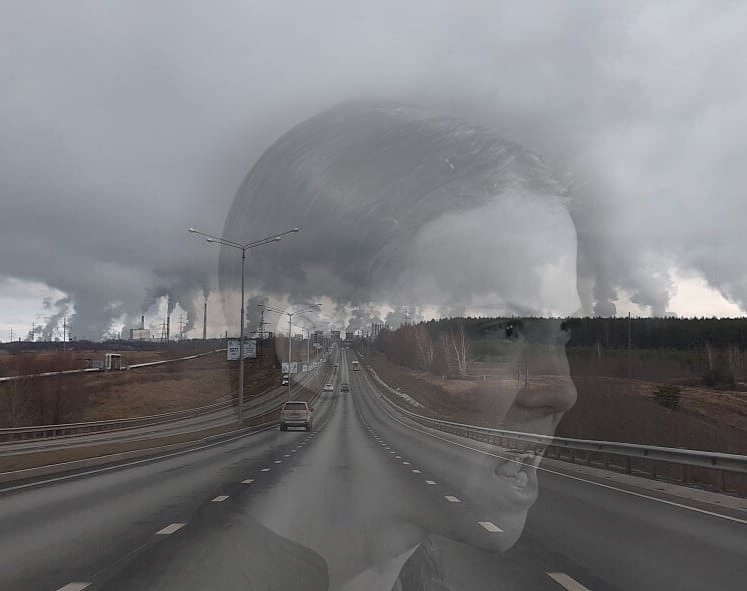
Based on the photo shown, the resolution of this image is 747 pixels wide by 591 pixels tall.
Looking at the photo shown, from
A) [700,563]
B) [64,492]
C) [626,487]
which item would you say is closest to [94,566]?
[700,563]

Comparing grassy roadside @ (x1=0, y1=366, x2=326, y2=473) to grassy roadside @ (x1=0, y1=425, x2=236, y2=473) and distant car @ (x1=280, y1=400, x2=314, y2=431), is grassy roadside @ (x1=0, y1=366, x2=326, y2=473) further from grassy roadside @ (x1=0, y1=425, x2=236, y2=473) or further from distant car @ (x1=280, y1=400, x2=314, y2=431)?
distant car @ (x1=280, y1=400, x2=314, y2=431)

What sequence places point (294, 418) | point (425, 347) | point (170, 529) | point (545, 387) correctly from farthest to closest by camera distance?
1. point (294, 418)
2. point (425, 347)
3. point (545, 387)
4. point (170, 529)

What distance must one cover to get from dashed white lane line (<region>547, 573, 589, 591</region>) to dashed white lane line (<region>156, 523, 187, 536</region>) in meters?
5.39

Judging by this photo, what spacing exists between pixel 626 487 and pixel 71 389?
5168cm

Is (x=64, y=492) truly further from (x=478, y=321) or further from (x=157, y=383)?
(x=157, y=383)

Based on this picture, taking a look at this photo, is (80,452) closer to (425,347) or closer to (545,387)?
(425,347)

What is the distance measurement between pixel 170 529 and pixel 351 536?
2788 mm

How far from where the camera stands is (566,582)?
707cm

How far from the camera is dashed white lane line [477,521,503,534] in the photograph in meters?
9.76

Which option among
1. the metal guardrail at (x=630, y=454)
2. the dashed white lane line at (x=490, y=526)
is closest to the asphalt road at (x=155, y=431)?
the metal guardrail at (x=630, y=454)

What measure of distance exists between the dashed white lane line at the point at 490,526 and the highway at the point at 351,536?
0.04m

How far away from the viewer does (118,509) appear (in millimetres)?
12609

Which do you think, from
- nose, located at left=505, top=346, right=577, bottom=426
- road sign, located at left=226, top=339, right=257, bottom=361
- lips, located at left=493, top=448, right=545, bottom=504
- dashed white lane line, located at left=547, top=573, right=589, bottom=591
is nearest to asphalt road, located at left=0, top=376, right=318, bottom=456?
road sign, located at left=226, top=339, right=257, bottom=361

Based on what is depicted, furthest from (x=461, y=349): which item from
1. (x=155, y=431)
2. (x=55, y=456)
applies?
(x=155, y=431)
